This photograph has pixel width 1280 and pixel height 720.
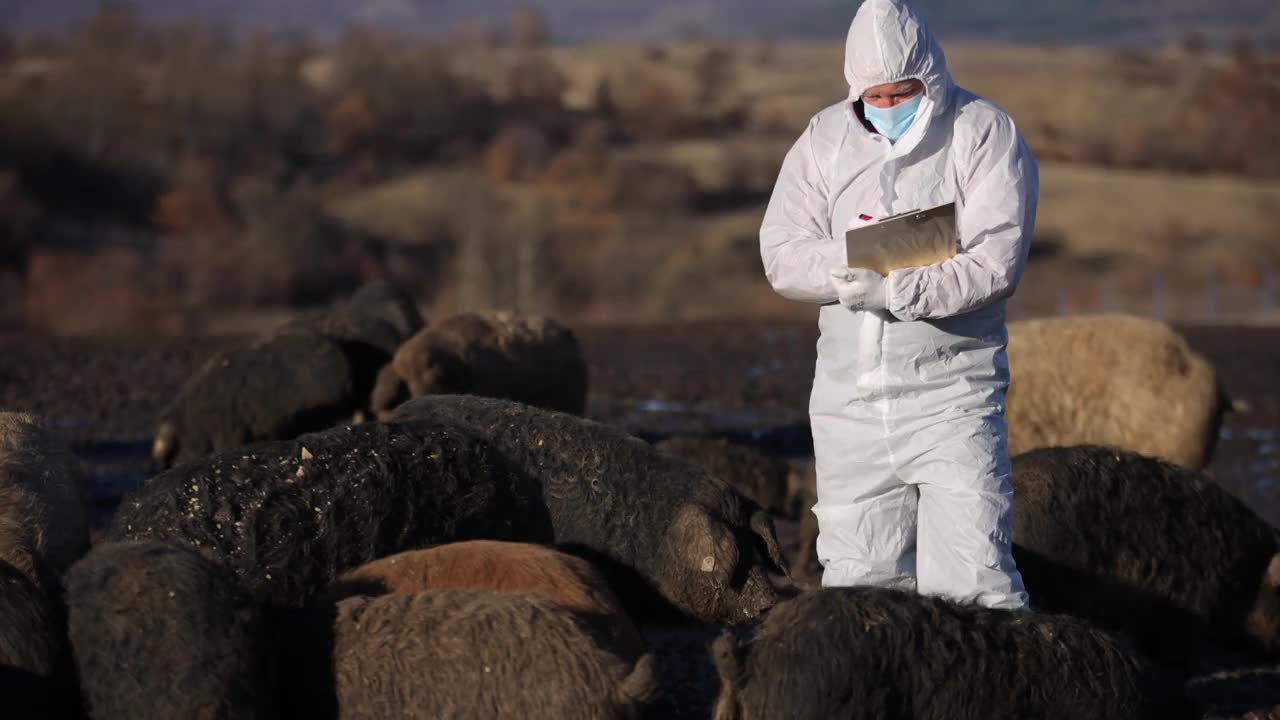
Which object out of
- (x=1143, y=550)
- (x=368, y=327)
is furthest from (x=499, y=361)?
(x=1143, y=550)

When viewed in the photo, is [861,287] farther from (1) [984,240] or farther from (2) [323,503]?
(2) [323,503]

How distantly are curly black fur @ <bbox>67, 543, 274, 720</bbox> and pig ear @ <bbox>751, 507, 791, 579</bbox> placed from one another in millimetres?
2543

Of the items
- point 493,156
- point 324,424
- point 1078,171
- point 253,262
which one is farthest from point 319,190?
point 324,424

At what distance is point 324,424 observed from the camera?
11.4m

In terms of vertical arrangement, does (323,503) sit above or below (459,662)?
above

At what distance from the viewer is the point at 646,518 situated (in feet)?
23.0

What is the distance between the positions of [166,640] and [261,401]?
641cm

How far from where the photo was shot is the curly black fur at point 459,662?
499 centimetres

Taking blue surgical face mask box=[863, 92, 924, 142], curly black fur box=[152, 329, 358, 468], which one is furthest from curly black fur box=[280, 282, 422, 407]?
blue surgical face mask box=[863, 92, 924, 142]

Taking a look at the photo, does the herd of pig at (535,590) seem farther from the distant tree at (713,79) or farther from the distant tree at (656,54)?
the distant tree at (656,54)

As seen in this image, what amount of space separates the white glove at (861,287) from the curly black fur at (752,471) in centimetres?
474

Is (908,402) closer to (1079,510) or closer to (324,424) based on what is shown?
(1079,510)

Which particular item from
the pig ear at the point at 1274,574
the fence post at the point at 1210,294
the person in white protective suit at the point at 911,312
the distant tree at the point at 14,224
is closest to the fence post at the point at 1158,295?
the fence post at the point at 1210,294

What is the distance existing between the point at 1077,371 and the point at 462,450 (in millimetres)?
5190
